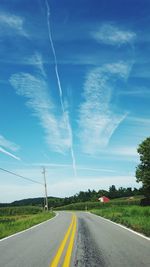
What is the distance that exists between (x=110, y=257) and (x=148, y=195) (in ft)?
190

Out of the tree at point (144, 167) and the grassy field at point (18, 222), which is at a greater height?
the tree at point (144, 167)

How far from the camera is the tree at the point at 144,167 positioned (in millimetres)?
66562

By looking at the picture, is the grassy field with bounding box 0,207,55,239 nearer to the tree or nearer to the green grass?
the green grass

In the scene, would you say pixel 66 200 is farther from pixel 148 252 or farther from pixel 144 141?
pixel 148 252

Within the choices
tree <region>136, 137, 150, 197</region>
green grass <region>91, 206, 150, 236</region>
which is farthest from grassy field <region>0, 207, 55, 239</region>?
tree <region>136, 137, 150, 197</region>

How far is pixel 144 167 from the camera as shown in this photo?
227 ft

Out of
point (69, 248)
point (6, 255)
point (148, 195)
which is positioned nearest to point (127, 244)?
point (69, 248)

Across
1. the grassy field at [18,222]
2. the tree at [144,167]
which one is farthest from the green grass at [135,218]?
the tree at [144,167]

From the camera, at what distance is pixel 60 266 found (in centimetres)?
880

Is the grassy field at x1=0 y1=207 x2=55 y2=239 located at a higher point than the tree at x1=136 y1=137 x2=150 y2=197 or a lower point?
lower

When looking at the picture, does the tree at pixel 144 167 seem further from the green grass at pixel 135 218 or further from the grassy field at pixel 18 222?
the green grass at pixel 135 218

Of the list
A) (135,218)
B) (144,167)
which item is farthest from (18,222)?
(144,167)

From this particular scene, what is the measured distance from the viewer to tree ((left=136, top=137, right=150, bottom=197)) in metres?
66.6

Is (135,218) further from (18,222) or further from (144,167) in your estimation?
(144,167)
